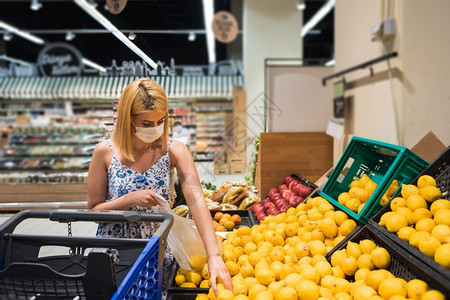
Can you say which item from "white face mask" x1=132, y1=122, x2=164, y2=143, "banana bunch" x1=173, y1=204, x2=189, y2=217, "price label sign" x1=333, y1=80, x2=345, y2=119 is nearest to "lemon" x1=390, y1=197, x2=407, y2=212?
"white face mask" x1=132, y1=122, x2=164, y2=143

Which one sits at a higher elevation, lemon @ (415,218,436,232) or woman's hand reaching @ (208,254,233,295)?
lemon @ (415,218,436,232)

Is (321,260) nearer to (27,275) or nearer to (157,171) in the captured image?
(157,171)

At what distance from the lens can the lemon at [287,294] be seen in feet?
4.21

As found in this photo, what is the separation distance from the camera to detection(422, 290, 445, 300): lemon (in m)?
0.97

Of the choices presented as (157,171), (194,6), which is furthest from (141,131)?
(194,6)

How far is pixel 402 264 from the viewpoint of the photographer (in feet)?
4.21

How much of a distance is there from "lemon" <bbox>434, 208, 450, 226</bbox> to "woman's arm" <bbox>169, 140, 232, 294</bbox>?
0.84 meters

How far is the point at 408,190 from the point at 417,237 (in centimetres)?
38

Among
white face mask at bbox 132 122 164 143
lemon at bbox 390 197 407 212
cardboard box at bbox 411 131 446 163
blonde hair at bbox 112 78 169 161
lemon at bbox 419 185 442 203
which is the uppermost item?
blonde hair at bbox 112 78 169 161

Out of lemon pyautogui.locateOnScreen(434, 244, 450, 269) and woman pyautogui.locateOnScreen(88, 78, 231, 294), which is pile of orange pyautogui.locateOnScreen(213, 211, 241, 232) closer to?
woman pyautogui.locateOnScreen(88, 78, 231, 294)

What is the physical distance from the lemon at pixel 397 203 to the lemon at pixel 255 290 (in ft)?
2.22

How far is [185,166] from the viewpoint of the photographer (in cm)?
175

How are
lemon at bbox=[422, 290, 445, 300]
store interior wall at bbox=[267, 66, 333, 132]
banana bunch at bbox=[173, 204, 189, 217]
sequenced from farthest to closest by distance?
store interior wall at bbox=[267, 66, 333, 132], banana bunch at bbox=[173, 204, 189, 217], lemon at bbox=[422, 290, 445, 300]

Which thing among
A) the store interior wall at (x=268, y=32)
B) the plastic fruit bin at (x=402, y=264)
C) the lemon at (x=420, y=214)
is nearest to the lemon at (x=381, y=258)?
the plastic fruit bin at (x=402, y=264)
